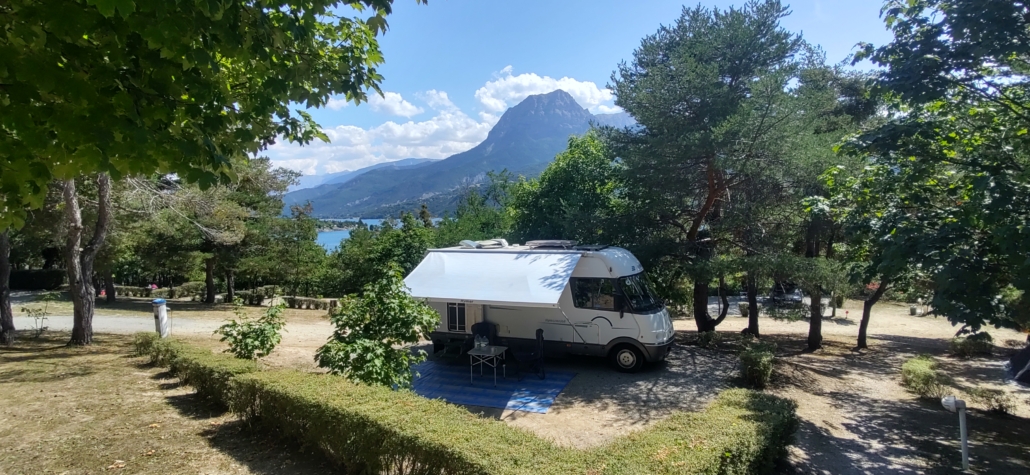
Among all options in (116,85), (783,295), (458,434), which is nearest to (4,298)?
(116,85)

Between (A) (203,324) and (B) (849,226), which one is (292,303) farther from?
(B) (849,226)

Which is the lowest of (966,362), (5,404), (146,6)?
(966,362)

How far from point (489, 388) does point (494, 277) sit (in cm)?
224

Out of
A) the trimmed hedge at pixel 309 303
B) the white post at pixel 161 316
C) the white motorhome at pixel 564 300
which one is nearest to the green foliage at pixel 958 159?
the white motorhome at pixel 564 300

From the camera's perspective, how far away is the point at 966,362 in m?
13.8

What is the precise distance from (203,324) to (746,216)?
1702 centimetres

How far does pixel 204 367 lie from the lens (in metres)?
6.85

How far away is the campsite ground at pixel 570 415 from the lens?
5277 mm

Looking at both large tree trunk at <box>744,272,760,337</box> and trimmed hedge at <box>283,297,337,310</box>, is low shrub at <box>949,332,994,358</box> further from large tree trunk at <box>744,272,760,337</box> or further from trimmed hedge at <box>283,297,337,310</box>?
trimmed hedge at <box>283,297,337,310</box>

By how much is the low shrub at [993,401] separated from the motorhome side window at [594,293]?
673cm

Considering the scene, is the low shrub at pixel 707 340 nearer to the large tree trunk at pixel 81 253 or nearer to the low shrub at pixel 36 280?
the large tree trunk at pixel 81 253

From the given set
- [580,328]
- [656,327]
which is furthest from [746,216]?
[580,328]

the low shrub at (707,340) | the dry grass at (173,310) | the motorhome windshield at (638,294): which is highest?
the motorhome windshield at (638,294)

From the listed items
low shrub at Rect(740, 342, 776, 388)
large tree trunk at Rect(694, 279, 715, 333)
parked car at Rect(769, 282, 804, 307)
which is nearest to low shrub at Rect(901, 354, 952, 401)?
parked car at Rect(769, 282, 804, 307)
